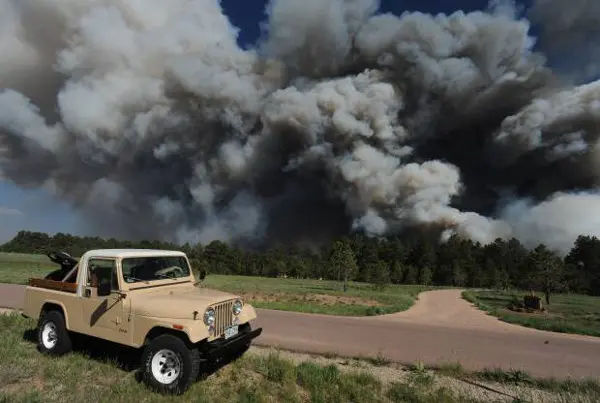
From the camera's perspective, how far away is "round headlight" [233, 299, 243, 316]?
6.70 meters

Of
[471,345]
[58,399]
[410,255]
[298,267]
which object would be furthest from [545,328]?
[410,255]

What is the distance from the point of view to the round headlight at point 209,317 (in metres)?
5.98

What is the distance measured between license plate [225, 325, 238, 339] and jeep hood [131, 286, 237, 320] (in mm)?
474

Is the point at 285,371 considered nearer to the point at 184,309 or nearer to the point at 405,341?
the point at 184,309

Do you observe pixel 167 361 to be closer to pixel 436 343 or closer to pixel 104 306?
pixel 104 306

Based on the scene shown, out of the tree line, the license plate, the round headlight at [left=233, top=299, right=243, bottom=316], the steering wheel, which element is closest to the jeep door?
the steering wheel

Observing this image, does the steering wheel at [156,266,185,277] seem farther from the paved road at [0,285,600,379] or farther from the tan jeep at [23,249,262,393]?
the paved road at [0,285,600,379]

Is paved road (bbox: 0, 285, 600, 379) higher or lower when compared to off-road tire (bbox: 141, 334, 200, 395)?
lower

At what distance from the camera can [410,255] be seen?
121 metres

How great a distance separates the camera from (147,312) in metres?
6.21

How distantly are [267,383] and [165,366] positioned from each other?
1.69 metres

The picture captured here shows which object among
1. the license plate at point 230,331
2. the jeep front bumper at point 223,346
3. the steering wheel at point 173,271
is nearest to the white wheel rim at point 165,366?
the jeep front bumper at point 223,346

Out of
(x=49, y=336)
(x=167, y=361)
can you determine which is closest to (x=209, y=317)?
(x=167, y=361)

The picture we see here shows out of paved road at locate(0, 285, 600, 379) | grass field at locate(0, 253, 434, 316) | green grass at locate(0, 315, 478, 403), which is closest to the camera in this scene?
green grass at locate(0, 315, 478, 403)
